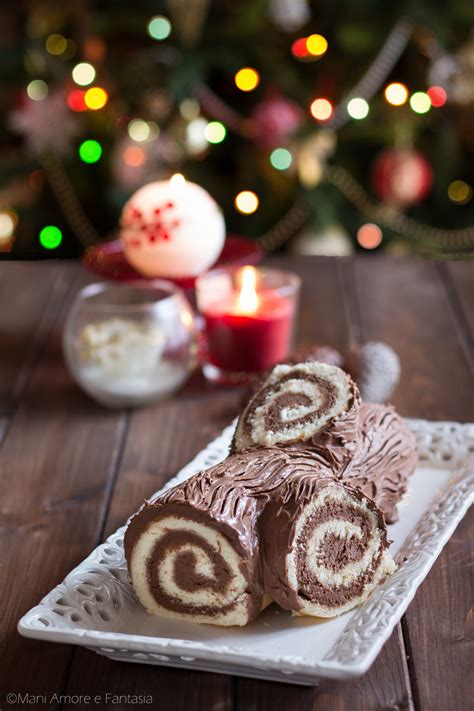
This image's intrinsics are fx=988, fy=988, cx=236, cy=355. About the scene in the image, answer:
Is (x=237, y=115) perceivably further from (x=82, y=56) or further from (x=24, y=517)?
(x=24, y=517)

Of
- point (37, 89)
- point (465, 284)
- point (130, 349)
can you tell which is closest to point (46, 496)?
point (130, 349)

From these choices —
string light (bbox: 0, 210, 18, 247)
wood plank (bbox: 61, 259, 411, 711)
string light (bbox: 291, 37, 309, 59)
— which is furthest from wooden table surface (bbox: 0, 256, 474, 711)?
string light (bbox: 0, 210, 18, 247)

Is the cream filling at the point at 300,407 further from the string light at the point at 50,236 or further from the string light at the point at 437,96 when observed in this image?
the string light at the point at 50,236

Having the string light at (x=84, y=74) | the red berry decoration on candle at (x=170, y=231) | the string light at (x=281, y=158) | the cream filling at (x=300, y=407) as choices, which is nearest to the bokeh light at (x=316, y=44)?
the string light at (x=281, y=158)

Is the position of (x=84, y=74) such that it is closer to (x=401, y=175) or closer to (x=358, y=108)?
(x=358, y=108)

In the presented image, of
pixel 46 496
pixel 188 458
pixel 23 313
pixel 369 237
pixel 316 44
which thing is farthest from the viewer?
pixel 369 237

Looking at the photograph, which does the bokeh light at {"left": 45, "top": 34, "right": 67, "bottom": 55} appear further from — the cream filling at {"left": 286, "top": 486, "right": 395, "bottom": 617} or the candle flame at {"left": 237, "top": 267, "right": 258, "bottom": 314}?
the cream filling at {"left": 286, "top": 486, "right": 395, "bottom": 617}

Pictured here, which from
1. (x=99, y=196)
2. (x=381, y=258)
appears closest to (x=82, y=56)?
(x=99, y=196)
